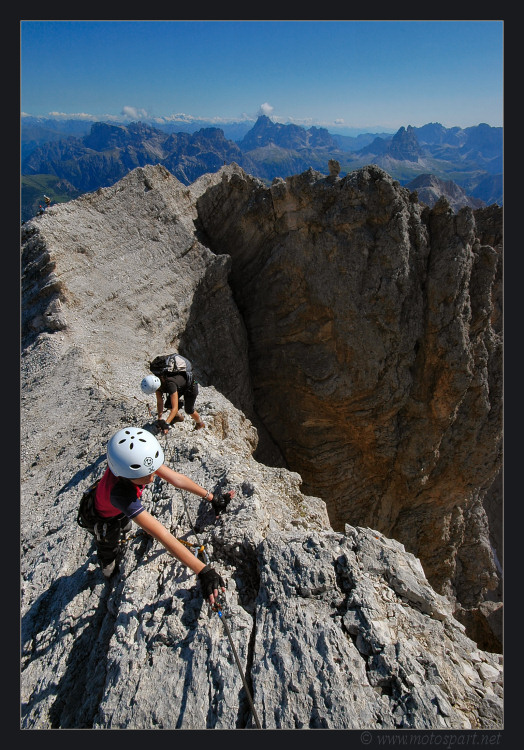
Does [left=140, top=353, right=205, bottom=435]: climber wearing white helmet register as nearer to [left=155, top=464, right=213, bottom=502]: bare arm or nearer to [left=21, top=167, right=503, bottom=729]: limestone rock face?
[left=21, top=167, right=503, bottom=729]: limestone rock face

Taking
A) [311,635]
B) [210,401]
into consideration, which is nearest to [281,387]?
[210,401]

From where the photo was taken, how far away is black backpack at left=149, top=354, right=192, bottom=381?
995cm

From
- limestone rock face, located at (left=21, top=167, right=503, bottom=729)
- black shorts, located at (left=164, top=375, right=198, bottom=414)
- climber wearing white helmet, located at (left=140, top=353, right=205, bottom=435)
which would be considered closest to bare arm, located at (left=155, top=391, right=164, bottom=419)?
climber wearing white helmet, located at (left=140, top=353, right=205, bottom=435)

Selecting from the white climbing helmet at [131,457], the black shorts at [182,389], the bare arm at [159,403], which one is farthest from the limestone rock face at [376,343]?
the white climbing helmet at [131,457]

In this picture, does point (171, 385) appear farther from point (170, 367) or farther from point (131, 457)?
point (131, 457)

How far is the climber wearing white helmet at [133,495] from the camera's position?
18.1 feet

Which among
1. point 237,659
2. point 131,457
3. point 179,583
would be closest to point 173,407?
point 131,457

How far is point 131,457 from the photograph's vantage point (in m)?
5.67

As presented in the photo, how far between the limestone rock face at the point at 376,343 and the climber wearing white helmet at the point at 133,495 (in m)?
13.5

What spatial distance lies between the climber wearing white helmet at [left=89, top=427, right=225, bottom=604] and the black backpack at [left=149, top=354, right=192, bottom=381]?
4.03 meters

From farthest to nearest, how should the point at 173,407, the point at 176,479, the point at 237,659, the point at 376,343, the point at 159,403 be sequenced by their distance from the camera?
the point at 376,343 → the point at 159,403 → the point at 173,407 → the point at 176,479 → the point at 237,659

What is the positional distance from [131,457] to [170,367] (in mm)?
4526

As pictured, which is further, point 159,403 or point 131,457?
point 159,403

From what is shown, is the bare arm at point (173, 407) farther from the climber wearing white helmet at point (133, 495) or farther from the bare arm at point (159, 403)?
the climber wearing white helmet at point (133, 495)
